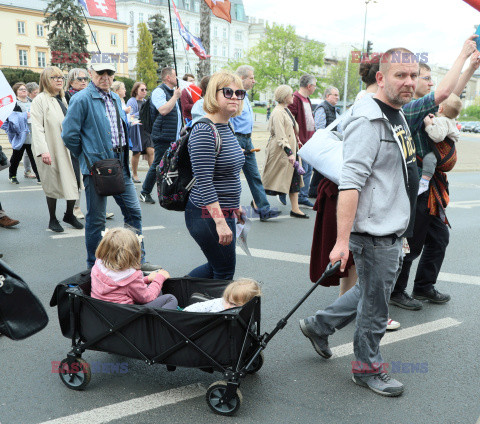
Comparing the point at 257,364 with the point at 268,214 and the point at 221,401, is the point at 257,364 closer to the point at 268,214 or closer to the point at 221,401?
the point at 221,401

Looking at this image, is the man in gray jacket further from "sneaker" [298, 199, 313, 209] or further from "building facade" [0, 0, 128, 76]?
"building facade" [0, 0, 128, 76]

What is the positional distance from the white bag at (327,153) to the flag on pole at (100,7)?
8515mm

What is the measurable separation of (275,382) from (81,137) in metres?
2.87

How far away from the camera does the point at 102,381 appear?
3.12m

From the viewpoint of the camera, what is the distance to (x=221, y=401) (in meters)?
2.80

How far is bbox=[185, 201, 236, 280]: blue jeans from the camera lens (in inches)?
133

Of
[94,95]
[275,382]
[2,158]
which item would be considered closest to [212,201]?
[275,382]

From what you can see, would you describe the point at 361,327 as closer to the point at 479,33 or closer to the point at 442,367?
the point at 442,367

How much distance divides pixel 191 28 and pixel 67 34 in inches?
1859

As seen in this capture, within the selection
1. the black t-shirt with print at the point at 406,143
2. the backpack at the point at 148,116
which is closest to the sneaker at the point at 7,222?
the backpack at the point at 148,116

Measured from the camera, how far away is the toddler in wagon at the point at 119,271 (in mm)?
3129

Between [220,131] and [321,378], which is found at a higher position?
[220,131]

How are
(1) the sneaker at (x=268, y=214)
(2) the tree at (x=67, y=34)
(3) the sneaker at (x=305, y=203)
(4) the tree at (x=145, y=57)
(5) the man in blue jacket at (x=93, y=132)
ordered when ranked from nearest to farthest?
(5) the man in blue jacket at (x=93, y=132) → (1) the sneaker at (x=268, y=214) → (3) the sneaker at (x=305, y=203) → (2) the tree at (x=67, y=34) → (4) the tree at (x=145, y=57)

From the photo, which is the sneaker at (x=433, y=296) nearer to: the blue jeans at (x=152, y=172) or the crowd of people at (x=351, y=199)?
the crowd of people at (x=351, y=199)
